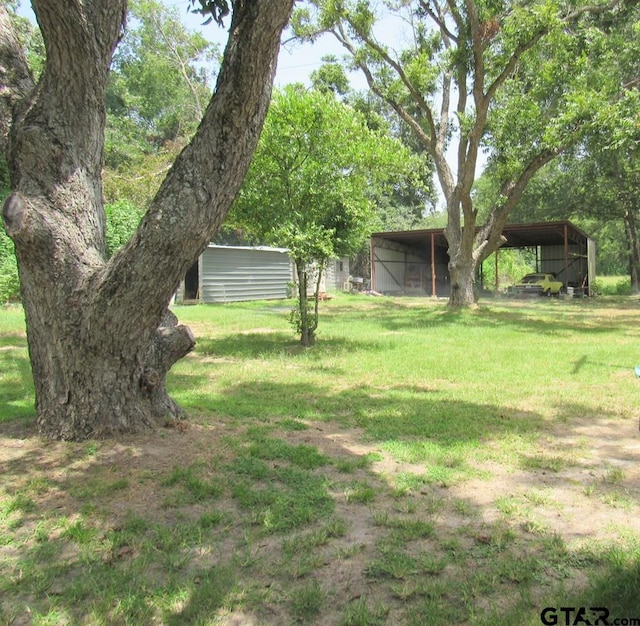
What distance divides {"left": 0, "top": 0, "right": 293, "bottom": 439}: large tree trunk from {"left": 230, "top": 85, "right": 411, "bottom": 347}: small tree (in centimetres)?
463

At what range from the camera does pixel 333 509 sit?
10.5 ft

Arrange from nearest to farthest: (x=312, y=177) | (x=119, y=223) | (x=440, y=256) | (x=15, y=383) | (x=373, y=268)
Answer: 1. (x=15, y=383)
2. (x=312, y=177)
3. (x=119, y=223)
4. (x=373, y=268)
5. (x=440, y=256)

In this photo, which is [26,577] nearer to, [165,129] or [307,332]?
[307,332]

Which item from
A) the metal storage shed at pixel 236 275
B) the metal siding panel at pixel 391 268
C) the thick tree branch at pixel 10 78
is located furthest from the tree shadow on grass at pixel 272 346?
the metal siding panel at pixel 391 268

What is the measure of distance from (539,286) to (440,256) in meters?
9.63

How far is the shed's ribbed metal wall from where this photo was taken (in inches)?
867

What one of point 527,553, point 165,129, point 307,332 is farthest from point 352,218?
point 165,129

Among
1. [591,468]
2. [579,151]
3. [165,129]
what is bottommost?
[591,468]

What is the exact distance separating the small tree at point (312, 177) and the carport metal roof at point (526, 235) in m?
16.7

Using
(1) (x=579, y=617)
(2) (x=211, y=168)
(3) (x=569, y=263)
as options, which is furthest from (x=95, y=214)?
(3) (x=569, y=263)

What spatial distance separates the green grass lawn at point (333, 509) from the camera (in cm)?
229

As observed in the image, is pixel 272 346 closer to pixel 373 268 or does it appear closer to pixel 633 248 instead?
pixel 373 268

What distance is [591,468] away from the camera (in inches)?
154

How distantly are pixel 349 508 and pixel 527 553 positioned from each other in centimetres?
104
